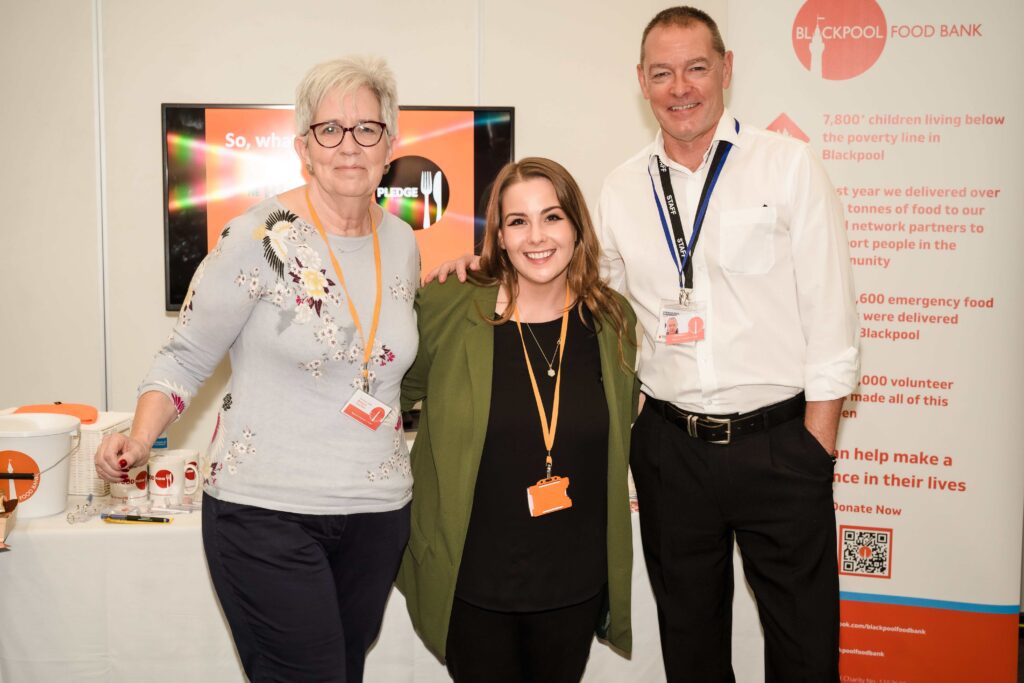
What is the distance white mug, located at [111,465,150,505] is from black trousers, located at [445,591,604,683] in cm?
112

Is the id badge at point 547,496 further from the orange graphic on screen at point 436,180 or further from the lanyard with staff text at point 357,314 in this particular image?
the orange graphic on screen at point 436,180

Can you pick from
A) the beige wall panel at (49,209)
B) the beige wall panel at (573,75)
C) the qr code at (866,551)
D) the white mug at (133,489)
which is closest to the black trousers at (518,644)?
the white mug at (133,489)

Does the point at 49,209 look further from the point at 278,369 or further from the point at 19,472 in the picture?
the point at 278,369

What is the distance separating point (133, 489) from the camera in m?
2.33

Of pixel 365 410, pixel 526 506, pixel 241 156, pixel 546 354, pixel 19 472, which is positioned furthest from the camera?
pixel 241 156

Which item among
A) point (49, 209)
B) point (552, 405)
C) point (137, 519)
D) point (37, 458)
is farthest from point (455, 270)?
point (49, 209)

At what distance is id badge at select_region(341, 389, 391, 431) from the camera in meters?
1.64

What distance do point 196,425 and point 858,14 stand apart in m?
3.49

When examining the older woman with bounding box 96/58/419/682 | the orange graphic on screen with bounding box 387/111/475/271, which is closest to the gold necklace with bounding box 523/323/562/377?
the older woman with bounding box 96/58/419/682

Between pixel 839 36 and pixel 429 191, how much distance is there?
192cm

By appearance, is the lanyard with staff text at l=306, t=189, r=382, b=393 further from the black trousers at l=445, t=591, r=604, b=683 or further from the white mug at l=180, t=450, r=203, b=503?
the white mug at l=180, t=450, r=203, b=503

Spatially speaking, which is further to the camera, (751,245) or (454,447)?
(751,245)

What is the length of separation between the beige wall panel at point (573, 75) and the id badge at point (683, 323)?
80.9 inches

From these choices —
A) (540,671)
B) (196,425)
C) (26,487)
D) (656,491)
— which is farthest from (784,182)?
(196,425)
